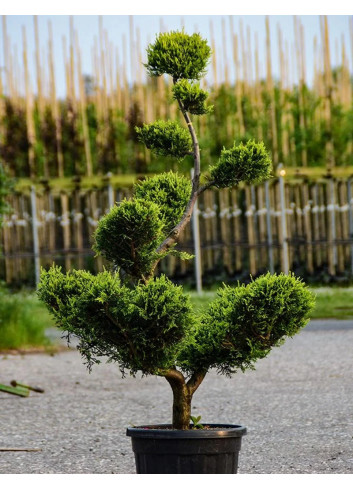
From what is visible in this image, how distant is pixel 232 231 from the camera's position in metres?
15.6

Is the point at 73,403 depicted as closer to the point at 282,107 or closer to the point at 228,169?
the point at 228,169

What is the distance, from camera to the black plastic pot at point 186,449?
3.41 m

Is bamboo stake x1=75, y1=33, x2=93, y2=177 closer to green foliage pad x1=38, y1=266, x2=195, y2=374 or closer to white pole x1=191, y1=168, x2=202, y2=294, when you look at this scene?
white pole x1=191, y1=168, x2=202, y2=294

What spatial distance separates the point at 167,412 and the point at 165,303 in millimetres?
2701

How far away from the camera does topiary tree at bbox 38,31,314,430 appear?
3385mm

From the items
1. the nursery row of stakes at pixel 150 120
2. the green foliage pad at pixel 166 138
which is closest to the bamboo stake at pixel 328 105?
the nursery row of stakes at pixel 150 120

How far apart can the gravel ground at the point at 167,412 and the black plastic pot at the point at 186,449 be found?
0.83 metres

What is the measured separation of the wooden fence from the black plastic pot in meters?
11.1

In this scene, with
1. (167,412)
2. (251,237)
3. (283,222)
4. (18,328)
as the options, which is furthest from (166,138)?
(251,237)

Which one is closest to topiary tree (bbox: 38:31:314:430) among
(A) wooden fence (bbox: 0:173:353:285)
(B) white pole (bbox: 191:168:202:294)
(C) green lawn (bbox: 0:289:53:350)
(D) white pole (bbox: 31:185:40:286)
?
(C) green lawn (bbox: 0:289:53:350)

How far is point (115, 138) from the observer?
643 inches

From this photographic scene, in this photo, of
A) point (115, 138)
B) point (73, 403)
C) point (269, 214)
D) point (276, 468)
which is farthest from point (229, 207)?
point (276, 468)

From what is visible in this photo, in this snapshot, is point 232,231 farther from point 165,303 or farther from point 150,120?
point 165,303

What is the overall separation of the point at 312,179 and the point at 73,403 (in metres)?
9.38
